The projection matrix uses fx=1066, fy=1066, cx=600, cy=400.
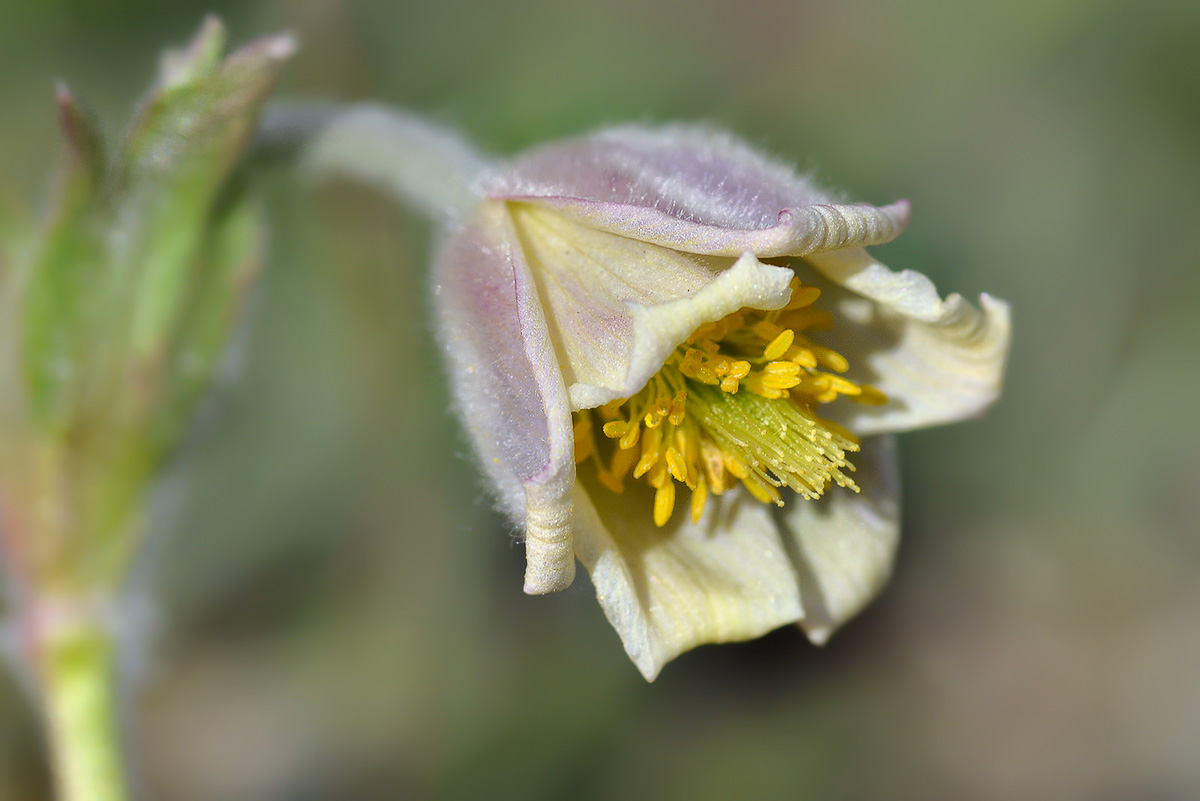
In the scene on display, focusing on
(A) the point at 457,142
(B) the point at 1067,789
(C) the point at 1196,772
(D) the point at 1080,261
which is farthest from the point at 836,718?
(A) the point at 457,142

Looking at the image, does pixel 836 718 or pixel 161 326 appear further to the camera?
pixel 836 718

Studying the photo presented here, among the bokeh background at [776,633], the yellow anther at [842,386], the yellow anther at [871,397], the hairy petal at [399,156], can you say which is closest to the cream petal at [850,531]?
the yellow anther at [871,397]

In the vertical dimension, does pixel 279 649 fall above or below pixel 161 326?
below

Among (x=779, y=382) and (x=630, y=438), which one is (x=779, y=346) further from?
(x=630, y=438)

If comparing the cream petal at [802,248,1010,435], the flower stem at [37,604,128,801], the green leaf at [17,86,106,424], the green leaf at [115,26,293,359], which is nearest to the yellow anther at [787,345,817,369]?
the cream petal at [802,248,1010,435]

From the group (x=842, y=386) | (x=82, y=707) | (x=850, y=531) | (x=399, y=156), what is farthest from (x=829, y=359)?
(x=82, y=707)

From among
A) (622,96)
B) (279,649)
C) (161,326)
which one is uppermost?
(622,96)

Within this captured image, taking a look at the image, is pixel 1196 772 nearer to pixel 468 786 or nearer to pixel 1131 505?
pixel 1131 505

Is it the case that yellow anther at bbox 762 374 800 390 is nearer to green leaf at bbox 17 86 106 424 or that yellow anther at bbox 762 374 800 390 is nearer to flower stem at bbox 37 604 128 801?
green leaf at bbox 17 86 106 424
